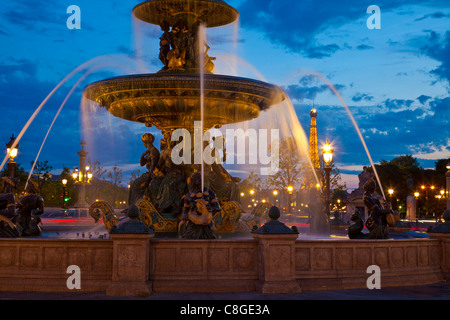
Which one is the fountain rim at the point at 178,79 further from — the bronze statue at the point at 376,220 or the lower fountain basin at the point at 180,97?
the bronze statue at the point at 376,220

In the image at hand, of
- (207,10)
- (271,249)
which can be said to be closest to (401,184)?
(207,10)

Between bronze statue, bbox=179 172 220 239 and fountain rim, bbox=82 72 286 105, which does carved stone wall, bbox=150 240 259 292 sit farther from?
fountain rim, bbox=82 72 286 105

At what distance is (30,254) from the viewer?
29.3 feet

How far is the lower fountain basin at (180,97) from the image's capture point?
13234 mm

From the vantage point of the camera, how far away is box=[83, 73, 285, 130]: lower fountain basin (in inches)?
521

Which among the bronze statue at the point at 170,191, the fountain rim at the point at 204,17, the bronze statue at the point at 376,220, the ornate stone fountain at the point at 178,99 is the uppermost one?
the fountain rim at the point at 204,17

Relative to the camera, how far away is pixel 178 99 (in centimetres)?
1379

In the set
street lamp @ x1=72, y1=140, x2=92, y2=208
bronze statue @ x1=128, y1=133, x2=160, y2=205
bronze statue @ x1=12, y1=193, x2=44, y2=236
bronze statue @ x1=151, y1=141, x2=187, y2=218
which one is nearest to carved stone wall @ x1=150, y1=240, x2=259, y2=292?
bronze statue @ x1=12, y1=193, x2=44, y2=236

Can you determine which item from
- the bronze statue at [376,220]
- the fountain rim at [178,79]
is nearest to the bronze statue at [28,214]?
the fountain rim at [178,79]

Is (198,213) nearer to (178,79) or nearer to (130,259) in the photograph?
(130,259)

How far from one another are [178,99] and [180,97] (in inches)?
4.7
